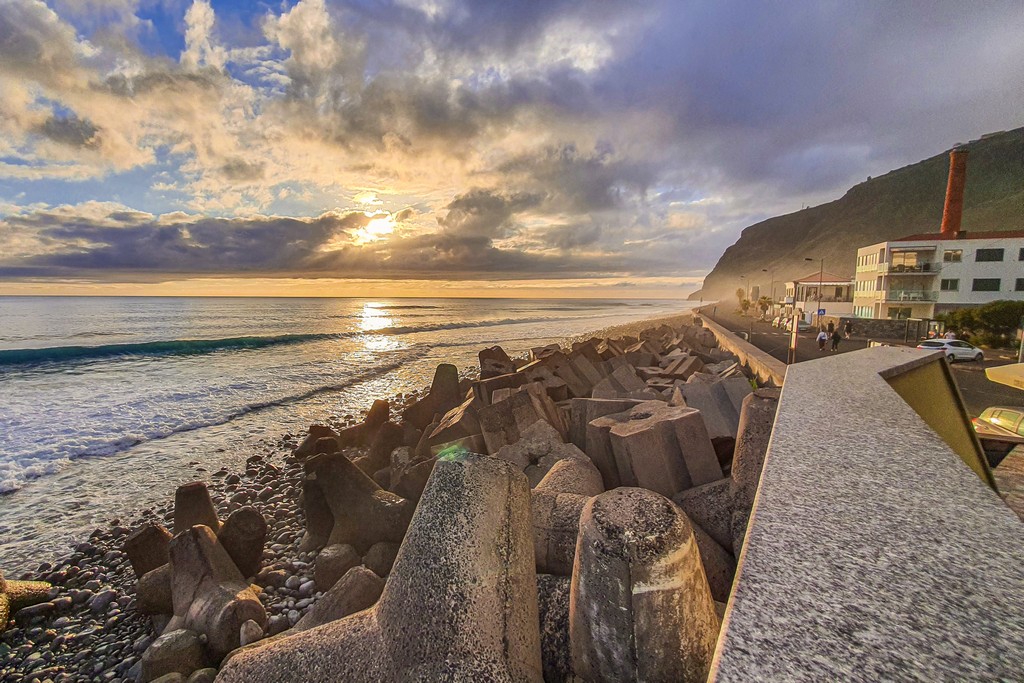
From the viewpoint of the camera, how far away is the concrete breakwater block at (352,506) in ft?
13.6

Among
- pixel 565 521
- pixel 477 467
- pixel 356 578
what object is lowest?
pixel 356 578

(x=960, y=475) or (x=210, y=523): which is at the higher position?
(x=960, y=475)

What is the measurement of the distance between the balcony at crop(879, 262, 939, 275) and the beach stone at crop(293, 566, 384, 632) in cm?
4685

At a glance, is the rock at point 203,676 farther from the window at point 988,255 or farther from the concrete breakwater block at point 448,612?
the window at point 988,255

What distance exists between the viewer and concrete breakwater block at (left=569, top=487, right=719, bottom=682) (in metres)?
1.51

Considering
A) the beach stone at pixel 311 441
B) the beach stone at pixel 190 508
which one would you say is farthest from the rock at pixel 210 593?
the beach stone at pixel 311 441

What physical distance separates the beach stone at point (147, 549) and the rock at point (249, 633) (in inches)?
64.1

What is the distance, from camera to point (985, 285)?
34188 millimetres

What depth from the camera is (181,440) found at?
952 cm

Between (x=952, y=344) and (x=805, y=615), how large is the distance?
2705cm

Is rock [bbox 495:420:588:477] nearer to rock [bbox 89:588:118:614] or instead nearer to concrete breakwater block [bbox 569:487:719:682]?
concrete breakwater block [bbox 569:487:719:682]

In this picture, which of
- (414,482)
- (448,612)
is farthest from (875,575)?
→ (414,482)

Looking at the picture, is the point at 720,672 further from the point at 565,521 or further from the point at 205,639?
the point at 205,639

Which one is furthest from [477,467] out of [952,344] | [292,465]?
[952,344]
